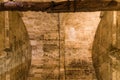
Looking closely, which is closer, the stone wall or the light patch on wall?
the stone wall

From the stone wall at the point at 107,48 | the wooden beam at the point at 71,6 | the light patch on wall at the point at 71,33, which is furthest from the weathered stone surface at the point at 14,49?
the stone wall at the point at 107,48

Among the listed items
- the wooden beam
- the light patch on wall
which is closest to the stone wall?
the light patch on wall

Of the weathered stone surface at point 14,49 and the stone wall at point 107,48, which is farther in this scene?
the weathered stone surface at point 14,49

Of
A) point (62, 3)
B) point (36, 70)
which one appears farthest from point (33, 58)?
point (62, 3)

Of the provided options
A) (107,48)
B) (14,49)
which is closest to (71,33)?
(107,48)

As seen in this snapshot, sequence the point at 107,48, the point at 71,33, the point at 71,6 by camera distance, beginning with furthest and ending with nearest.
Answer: the point at 71,33, the point at 107,48, the point at 71,6

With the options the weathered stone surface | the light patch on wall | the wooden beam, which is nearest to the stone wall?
the light patch on wall

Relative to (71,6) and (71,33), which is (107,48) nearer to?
(71,33)

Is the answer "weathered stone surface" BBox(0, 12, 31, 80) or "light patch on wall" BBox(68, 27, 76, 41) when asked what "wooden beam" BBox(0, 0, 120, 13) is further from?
"light patch on wall" BBox(68, 27, 76, 41)

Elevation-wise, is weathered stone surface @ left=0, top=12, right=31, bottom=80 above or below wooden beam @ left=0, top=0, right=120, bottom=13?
below

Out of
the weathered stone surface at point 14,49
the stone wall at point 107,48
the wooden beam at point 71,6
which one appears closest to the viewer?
the wooden beam at point 71,6

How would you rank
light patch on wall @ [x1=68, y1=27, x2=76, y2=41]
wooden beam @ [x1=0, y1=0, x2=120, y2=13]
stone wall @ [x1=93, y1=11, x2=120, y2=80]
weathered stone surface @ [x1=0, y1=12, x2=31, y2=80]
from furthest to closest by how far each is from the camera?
1. light patch on wall @ [x1=68, y1=27, x2=76, y2=41]
2. weathered stone surface @ [x1=0, y1=12, x2=31, y2=80]
3. stone wall @ [x1=93, y1=11, x2=120, y2=80]
4. wooden beam @ [x1=0, y1=0, x2=120, y2=13]

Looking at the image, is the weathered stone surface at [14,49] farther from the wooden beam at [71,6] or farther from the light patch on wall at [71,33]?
the wooden beam at [71,6]

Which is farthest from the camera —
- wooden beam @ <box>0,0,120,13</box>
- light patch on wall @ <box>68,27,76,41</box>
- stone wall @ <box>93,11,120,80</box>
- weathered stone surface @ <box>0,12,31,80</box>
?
light patch on wall @ <box>68,27,76,41</box>
